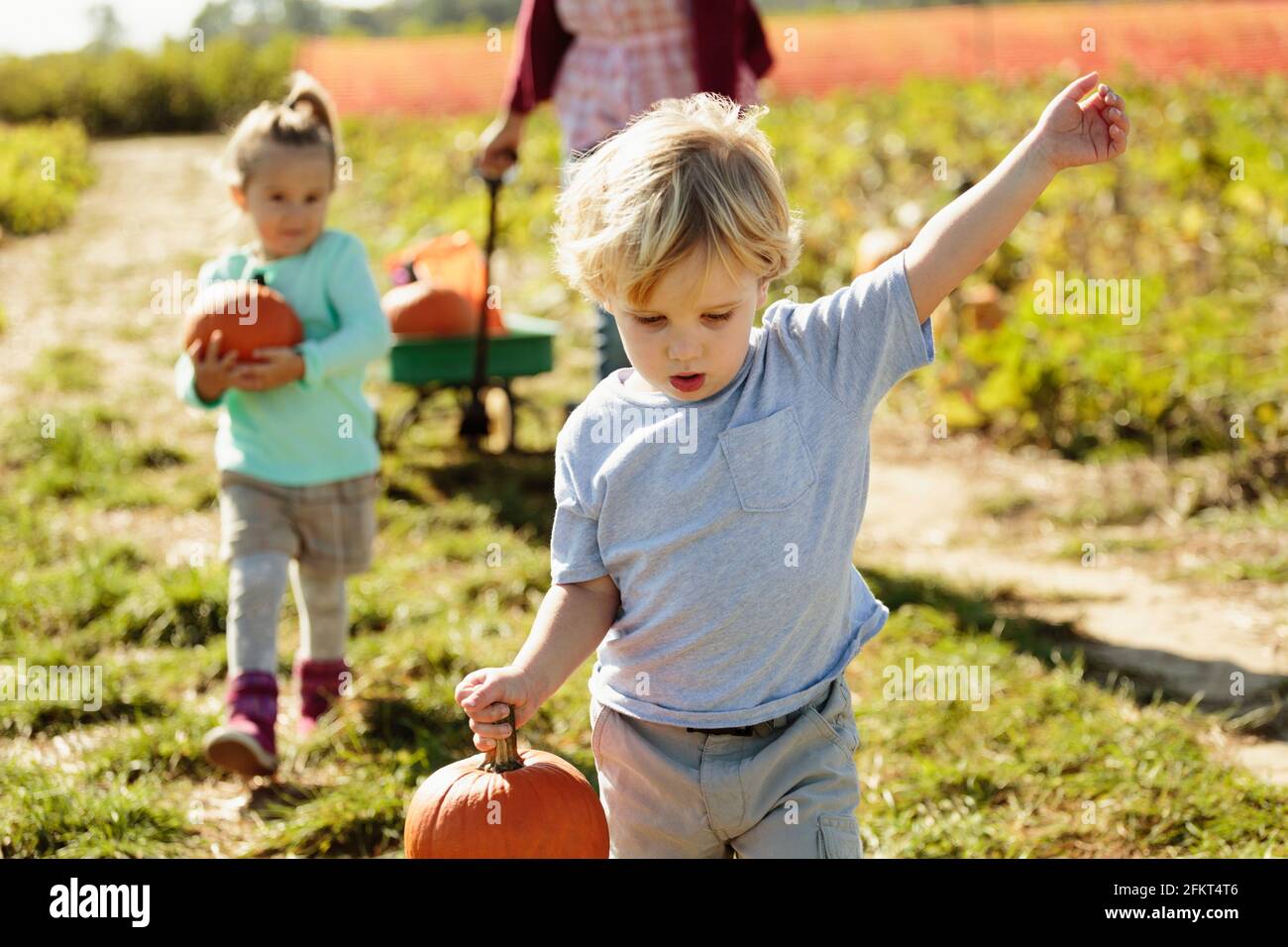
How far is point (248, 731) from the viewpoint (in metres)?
3.32

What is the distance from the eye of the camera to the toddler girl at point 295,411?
11.5 ft

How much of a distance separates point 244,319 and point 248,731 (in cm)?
98

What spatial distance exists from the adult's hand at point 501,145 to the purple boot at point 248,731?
2152mm

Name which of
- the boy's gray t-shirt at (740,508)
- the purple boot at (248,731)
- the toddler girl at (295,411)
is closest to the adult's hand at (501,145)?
the toddler girl at (295,411)

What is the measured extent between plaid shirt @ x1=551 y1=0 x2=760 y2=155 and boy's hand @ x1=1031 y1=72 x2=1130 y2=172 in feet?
7.47

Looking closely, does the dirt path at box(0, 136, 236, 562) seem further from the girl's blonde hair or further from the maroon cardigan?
the maroon cardigan

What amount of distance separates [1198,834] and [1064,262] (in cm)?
442

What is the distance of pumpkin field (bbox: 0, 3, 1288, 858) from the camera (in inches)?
126

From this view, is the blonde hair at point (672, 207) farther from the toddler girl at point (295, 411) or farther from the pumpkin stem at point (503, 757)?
the toddler girl at point (295, 411)

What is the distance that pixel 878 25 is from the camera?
1986 cm

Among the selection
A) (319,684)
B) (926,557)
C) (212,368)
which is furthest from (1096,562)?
(212,368)
